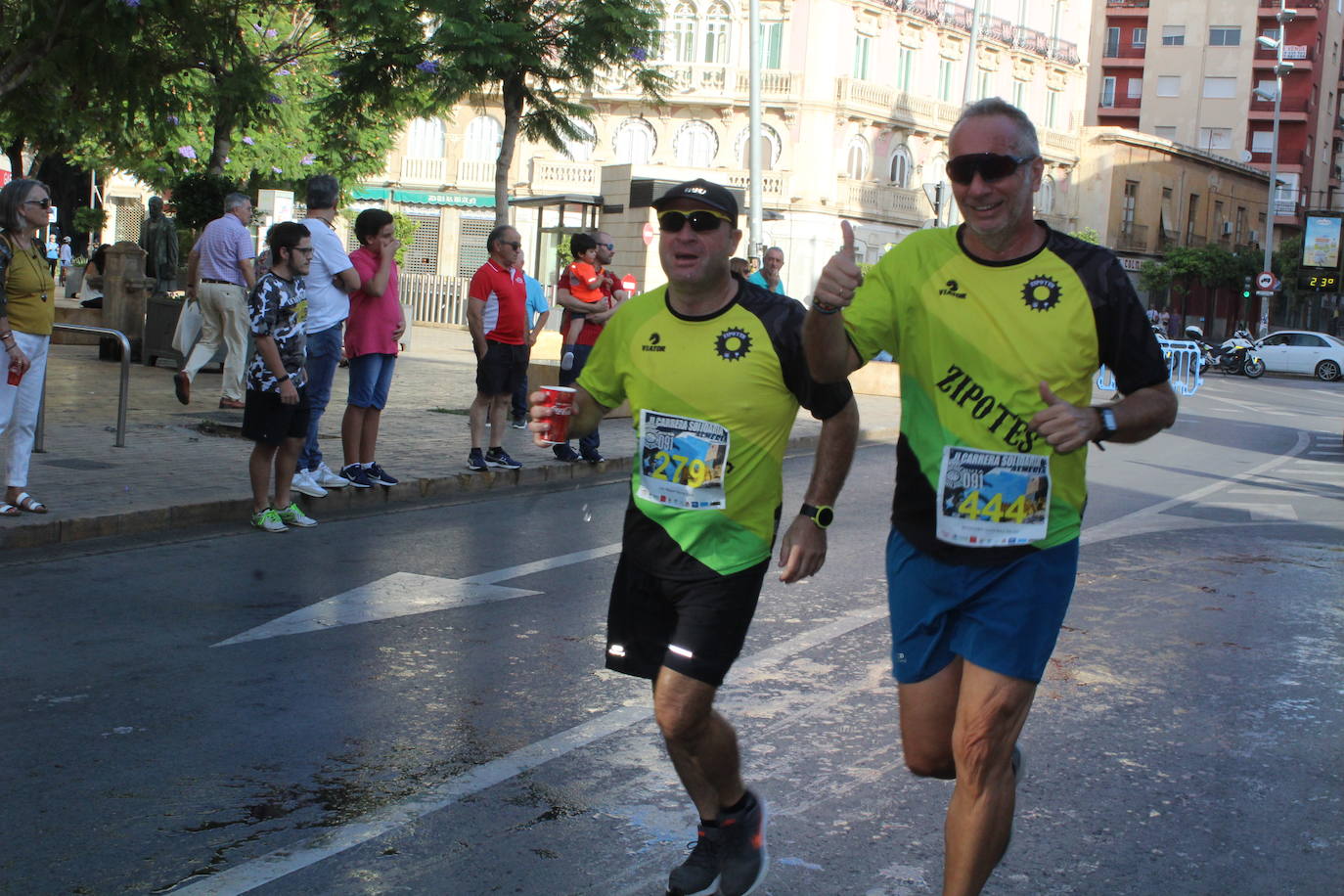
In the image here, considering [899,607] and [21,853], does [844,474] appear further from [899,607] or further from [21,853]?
[21,853]

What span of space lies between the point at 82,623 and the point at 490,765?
268cm

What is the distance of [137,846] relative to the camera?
4.08 meters

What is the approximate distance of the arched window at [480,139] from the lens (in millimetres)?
57094

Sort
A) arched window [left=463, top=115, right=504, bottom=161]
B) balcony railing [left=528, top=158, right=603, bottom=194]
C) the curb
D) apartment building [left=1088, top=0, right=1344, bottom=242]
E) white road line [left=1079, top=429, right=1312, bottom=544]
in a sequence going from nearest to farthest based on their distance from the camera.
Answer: the curb, white road line [left=1079, top=429, right=1312, bottom=544], balcony railing [left=528, top=158, right=603, bottom=194], arched window [left=463, top=115, right=504, bottom=161], apartment building [left=1088, top=0, right=1344, bottom=242]

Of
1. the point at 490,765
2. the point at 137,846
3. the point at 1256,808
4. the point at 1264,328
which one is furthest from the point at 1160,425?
the point at 1264,328

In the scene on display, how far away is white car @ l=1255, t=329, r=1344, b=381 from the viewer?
1820 inches

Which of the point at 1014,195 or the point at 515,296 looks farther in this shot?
the point at 515,296

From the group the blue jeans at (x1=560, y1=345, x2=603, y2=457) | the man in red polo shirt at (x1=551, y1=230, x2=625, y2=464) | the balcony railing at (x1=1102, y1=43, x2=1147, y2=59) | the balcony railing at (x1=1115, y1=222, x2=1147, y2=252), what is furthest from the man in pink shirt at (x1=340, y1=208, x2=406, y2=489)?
the balcony railing at (x1=1102, y1=43, x2=1147, y2=59)

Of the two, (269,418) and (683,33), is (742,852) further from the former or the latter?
(683,33)

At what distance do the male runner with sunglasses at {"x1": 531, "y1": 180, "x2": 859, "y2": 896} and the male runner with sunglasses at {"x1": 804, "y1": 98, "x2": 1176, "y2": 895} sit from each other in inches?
13.1

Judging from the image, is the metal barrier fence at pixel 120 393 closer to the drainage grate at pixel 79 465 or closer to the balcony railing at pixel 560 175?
the drainage grate at pixel 79 465

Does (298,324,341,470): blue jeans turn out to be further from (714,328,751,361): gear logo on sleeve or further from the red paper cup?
(714,328,751,361): gear logo on sleeve

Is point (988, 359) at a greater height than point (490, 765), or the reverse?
point (988, 359)

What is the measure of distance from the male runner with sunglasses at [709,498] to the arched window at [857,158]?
171ft
